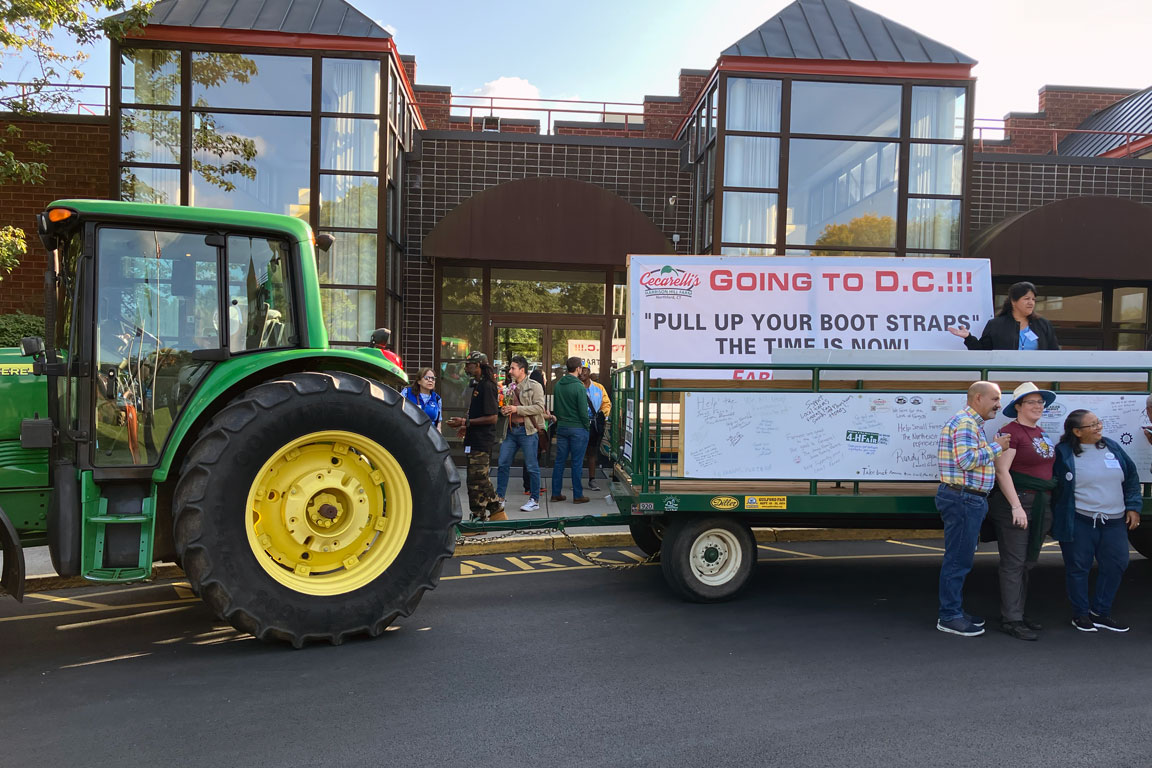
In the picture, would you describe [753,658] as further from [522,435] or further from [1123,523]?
[522,435]

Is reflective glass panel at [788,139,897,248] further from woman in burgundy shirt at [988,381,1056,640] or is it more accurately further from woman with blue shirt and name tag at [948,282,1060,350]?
woman in burgundy shirt at [988,381,1056,640]

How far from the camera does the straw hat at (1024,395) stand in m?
5.02

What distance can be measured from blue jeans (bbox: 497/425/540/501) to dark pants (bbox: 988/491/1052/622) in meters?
5.32

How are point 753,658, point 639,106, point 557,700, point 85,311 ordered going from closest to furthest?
point 557,700
point 85,311
point 753,658
point 639,106

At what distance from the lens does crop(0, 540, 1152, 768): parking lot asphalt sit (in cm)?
338

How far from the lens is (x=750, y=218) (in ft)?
40.3

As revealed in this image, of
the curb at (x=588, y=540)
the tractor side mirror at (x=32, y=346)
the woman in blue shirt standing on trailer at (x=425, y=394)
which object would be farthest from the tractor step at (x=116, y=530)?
the woman in blue shirt standing on trailer at (x=425, y=394)

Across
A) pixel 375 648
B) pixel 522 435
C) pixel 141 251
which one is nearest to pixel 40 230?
pixel 141 251

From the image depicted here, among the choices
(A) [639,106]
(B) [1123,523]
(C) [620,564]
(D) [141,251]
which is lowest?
(C) [620,564]

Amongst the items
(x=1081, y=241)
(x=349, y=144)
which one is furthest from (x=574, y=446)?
(x=1081, y=241)

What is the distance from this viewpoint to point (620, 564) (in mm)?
6887

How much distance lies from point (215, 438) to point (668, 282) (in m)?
4.37

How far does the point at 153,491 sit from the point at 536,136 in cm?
1037

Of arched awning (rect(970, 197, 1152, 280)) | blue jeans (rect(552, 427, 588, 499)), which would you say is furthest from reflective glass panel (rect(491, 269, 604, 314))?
arched awning (rect(970, 197, 1152, 280))
